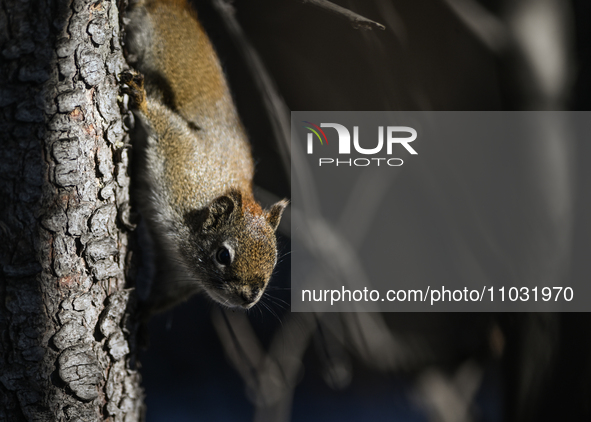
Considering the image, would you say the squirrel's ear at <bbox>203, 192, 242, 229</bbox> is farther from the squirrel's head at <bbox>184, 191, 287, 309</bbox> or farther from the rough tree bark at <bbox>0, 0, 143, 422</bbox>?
the rough tree bark at <bbox>0, 0, 143, 422</bbox>

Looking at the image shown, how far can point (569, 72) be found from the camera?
1.41 meters

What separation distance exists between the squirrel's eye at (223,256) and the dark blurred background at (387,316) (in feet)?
0.93

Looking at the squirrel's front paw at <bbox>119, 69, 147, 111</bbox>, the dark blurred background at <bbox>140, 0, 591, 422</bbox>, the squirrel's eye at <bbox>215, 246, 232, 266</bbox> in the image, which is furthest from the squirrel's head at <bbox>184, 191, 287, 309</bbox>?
the squirrel's front paw at <bbox>119, 69, 147, 111</bbox>

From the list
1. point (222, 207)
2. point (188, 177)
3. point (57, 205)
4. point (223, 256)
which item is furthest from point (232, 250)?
point (57, 205)

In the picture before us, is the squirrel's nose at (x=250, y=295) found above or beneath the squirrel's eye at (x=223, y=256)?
beneath

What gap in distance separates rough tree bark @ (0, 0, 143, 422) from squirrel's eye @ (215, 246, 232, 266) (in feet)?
1.03

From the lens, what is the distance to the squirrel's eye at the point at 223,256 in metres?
1.30

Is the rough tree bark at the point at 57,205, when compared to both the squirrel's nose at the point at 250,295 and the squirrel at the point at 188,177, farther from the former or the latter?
the squirrel's nose at the point at 250,295

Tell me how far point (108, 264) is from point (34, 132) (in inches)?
14.9

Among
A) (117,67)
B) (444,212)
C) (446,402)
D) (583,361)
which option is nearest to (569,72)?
(444,212)

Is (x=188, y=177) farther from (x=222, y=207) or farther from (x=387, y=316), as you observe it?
(x=387, y=316)

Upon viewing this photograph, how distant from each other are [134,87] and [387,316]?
1203 millimetres

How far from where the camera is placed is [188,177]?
4.37ft

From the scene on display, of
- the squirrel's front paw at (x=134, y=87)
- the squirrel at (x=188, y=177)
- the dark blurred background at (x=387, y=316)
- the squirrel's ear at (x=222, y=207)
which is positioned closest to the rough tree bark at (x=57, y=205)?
the squirrel's front paw at (x=134, y=87)
